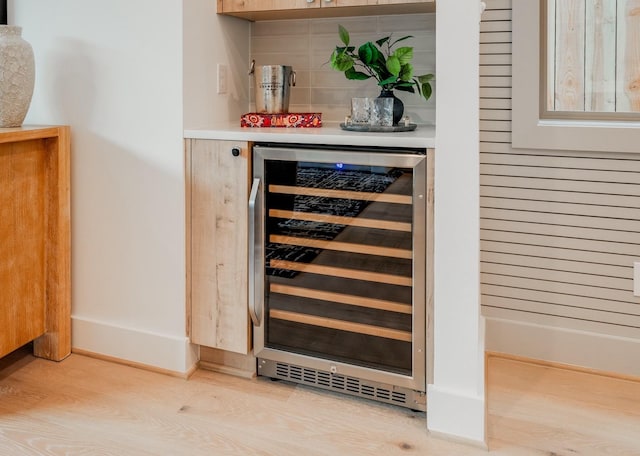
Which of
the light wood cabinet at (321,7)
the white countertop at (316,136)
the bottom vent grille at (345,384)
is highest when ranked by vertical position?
the light wood cabinet at (321,7)

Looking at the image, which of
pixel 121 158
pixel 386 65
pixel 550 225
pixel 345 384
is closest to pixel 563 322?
pixel 550 225

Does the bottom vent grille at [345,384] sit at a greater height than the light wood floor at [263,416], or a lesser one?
greater

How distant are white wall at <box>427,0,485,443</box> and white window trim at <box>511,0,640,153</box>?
0.63m

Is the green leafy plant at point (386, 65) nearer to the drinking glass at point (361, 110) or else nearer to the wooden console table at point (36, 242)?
the drinking glass at point (361, 110)

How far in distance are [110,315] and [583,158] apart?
6.53 ft

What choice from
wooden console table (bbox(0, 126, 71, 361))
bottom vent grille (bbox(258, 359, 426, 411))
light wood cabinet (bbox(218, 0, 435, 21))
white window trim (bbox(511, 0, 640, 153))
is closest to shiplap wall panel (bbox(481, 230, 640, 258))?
white window trim (bbox(511, 0, 640, 153))

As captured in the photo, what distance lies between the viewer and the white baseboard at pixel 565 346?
2.23 m

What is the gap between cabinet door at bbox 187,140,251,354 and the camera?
210cm

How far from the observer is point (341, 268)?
2021 millimetres

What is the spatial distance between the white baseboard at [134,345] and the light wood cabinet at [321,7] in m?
1.35

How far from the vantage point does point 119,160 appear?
7.47ft

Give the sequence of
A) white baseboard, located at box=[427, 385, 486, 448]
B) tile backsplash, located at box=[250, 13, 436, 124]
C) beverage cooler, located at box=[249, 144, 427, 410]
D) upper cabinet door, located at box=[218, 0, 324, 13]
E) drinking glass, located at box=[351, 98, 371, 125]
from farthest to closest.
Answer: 1. tile backsplash, located at box=[250, 13, 436, 124]
2. upper cabinet door, located at box=[218, 0, 324, 13]
3. drinking glass, located at box=[351, 98, 371, 125]
4. beverage cooler, located at box=[249, 144, 427, 410]
5. white baseboard, located at box=[427, 385, 486, 448]

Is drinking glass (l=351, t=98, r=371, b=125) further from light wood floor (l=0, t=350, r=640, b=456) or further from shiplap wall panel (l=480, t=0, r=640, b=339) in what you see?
light wood floor (l=0, t=350, r=640, b=456)

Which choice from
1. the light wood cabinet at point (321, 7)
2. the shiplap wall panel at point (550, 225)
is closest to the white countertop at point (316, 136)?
the shiplap wall panel at point (550, 225)
